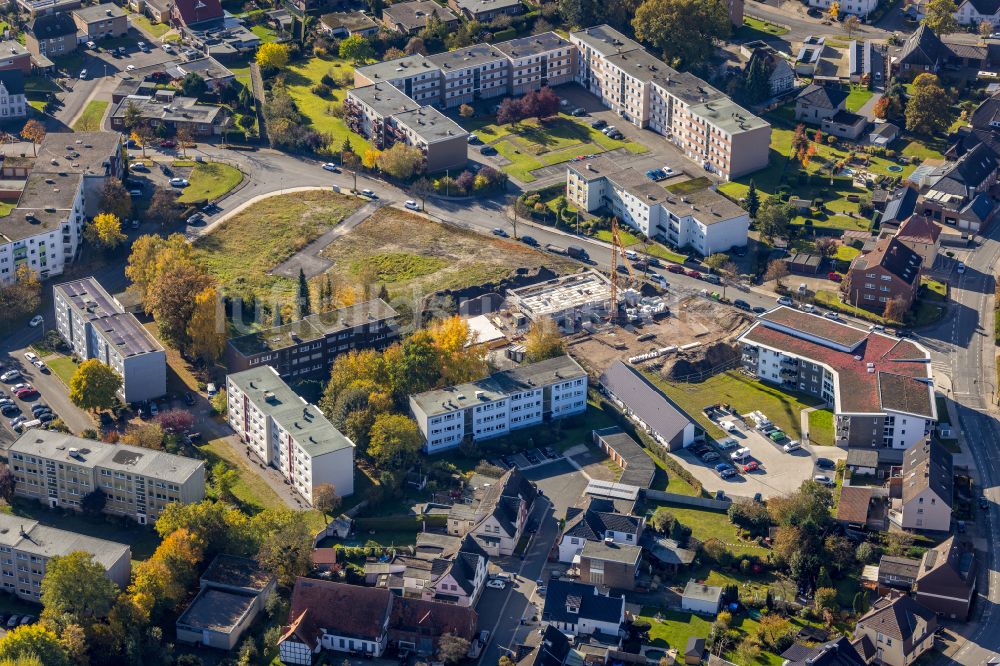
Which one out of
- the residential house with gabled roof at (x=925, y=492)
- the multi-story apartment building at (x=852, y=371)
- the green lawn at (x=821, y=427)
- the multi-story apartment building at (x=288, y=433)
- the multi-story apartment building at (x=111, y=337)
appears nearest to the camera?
the residential house with gabled roof at (x=925, y=492)

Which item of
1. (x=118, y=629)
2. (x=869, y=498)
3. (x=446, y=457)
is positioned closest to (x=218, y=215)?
(x=446, y=457)

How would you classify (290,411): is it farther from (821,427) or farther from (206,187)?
(206,187)

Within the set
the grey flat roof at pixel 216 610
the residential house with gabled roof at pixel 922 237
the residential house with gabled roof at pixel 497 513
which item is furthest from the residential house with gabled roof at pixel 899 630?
the residential house with gabled roof at pixel 922 237

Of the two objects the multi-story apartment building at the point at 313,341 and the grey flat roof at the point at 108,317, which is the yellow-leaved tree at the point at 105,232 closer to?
the grey flat roof at the point at 108,317

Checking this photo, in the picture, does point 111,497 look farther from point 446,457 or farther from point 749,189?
point 749,189

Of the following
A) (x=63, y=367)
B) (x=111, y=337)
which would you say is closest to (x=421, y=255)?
(x=111, y=337)

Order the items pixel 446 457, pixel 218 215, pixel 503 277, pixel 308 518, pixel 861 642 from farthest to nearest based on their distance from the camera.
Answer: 1. pixel 218 215
2. pixel 503 277
3. pixel 446 457
4. pixel 308 518
5. pixel 861 642
